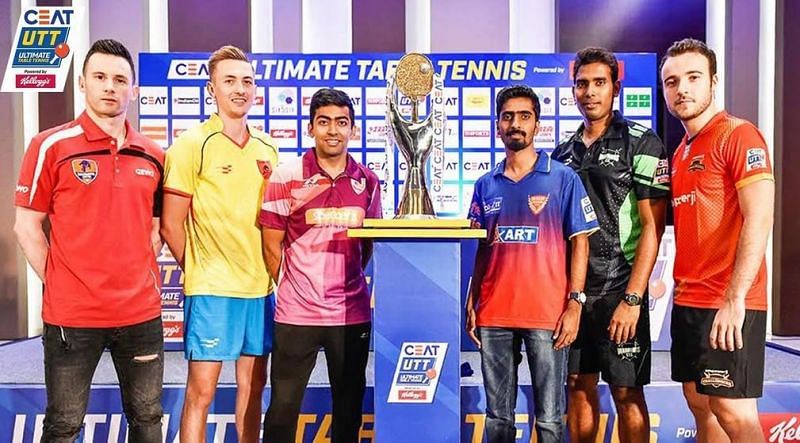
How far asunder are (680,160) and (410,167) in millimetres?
968

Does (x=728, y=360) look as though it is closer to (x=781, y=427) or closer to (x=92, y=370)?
(x=781, y=427)

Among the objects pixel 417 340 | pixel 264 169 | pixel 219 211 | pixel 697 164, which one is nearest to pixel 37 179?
pixel 219 211

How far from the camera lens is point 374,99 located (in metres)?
4.17

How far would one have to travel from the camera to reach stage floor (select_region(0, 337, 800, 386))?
324 cm

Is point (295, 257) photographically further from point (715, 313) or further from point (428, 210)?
point (715, 313)

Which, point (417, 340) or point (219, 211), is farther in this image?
point (219, 211)

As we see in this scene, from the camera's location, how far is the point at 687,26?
5.09 metres

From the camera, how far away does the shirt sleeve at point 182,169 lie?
7.95 feet

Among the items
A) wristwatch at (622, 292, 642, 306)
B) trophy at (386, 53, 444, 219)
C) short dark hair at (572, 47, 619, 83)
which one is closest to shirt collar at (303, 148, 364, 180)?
trophy at (386, 53, 444, 219)

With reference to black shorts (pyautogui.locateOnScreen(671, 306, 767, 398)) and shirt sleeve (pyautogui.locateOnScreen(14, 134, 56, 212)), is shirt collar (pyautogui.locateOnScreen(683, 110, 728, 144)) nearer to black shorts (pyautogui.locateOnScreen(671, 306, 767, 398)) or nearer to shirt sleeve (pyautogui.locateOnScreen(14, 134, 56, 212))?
black shorts (pyautogui.locateOnScreen(671, 306, 767, 398))

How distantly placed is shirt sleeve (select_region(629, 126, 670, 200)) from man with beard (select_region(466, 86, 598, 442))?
0.22m

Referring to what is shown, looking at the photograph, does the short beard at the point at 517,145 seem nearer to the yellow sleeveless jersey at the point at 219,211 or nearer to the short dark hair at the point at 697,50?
the short dark hair at the point at 697,50

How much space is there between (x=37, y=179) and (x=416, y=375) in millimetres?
1416

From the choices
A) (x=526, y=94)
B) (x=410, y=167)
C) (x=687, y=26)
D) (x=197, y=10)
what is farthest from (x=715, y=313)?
(x=197, y=10)
